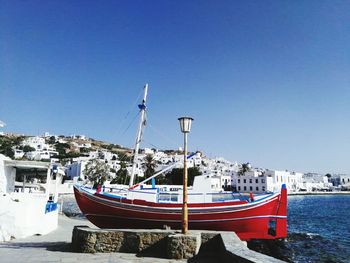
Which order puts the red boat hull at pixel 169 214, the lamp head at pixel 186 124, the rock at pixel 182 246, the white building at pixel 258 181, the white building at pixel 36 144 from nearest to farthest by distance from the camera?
1. the rock at pixel 182 246
2. the lamp head at pixel 186 124
3. the red boat hull at pixel 169 214
4. the white building at pixel 258 181
5. the white building at pixel 36 144

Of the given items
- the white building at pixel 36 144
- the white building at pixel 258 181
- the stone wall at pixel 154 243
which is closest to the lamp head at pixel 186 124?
the stone wall at pixel 154 243

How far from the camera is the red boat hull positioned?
14.0 m

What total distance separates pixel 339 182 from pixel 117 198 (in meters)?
197

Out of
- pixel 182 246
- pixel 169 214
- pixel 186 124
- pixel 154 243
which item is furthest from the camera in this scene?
pixel 169 214

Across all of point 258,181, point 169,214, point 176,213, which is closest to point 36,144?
point 258,181

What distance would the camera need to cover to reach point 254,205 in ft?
47.3

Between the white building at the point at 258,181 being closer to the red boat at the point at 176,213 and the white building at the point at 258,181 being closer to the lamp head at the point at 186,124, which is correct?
the red boat at the point at 176,213

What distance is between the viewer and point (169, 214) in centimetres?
1405

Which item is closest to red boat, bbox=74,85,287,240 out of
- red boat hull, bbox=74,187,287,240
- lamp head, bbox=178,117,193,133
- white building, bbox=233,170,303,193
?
red boat hull, bbox=74,187,287,240

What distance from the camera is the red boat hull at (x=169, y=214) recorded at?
14039 millimetres

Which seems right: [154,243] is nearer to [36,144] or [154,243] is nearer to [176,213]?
[176,213]

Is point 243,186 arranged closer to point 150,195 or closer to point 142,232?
point 150,195

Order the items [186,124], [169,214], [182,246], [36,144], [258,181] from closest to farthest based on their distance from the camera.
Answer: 1. [182,246]
2. [186,124]
3. [169,214]
4. [258,181]
5. [36,144]

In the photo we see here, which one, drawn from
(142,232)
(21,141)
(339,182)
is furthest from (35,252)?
(339,182)
